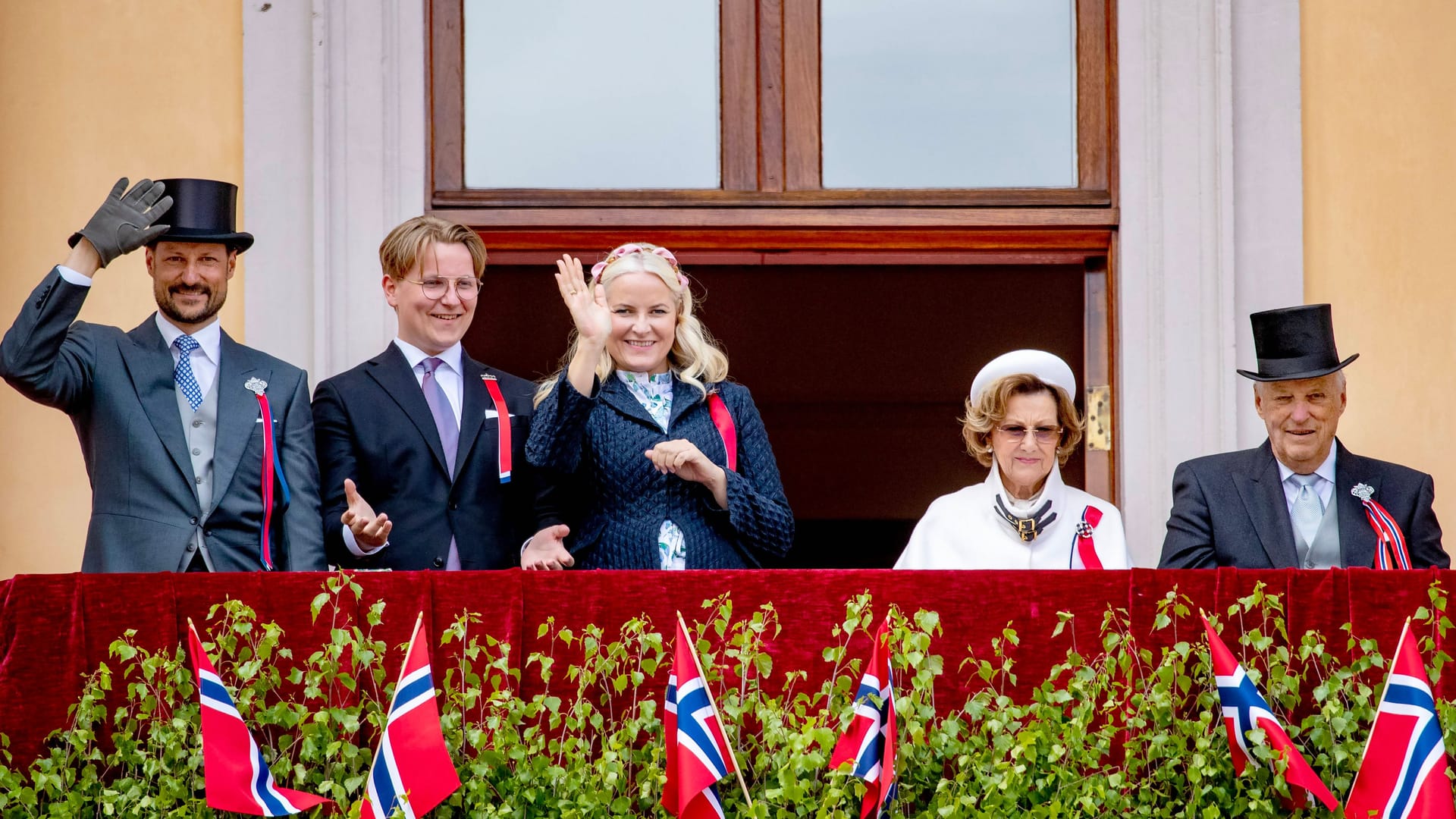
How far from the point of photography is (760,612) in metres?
3.62

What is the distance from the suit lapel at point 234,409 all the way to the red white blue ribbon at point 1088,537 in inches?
81.3

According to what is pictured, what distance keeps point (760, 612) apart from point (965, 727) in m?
0.52

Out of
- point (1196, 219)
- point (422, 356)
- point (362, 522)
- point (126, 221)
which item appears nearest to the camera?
point (362, 522)

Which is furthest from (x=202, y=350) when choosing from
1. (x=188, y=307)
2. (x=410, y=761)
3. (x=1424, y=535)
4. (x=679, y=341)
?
(x=1424, y=535)

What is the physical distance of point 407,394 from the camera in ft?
14.1

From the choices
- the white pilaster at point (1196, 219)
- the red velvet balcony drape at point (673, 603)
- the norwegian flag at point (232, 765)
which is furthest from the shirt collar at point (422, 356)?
the white pilaster at point (1196, 219)

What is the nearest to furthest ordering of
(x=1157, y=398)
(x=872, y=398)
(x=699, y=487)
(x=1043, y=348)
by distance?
(x=699, y=487) < (x=1157, y=398) < (x=1043, y=348) < (x=872, y=398)

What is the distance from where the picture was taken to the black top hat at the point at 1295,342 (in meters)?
4.46

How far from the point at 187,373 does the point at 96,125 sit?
1595 mm

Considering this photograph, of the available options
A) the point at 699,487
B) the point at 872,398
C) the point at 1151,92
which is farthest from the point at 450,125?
the point at 872,398

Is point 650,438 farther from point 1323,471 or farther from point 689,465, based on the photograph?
point 1323,471

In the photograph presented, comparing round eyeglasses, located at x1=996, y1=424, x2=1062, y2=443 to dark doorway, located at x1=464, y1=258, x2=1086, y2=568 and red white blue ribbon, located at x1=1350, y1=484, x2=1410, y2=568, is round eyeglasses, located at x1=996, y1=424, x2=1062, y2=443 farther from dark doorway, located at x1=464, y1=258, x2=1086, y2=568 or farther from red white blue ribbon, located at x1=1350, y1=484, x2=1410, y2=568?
dark doorway, located at x1=464, y1=258, x2=1086, y2=568

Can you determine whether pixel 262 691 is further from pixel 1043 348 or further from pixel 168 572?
pixel 1043 348

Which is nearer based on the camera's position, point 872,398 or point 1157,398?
point 1157,398
